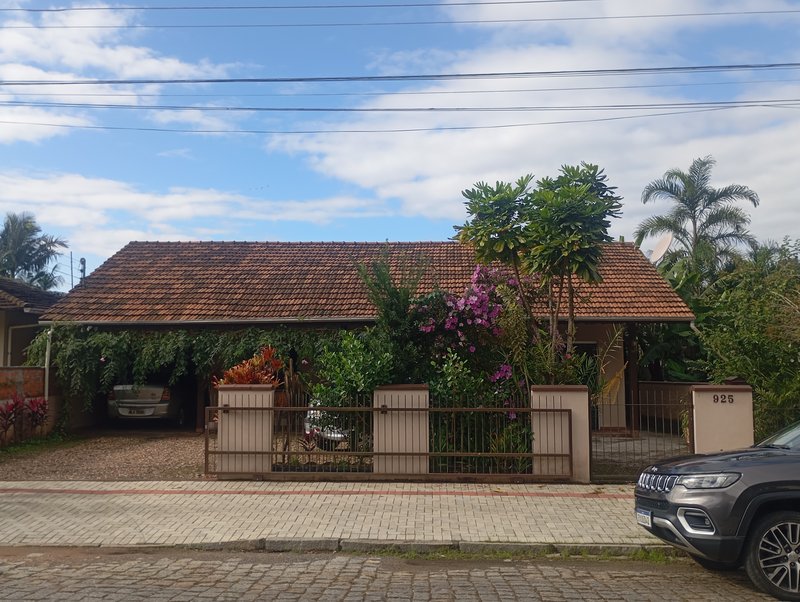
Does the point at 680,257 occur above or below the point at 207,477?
above

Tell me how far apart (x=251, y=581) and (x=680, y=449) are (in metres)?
8.30

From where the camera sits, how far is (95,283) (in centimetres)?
1797

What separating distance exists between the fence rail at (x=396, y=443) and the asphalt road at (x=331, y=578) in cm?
331

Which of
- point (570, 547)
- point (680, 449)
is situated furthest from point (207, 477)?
point (680, 449)

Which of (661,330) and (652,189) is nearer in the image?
(661,330)

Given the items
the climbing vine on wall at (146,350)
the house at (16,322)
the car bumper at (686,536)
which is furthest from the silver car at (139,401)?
the car bumper at (686,536)

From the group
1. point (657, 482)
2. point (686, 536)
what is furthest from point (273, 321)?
point (686, 536)

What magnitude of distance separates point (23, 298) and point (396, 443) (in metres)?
13.2

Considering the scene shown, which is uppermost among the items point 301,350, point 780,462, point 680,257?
point 680,257

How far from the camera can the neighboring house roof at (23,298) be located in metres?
18.0

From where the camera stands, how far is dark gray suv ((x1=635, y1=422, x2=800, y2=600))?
6172 millimetres

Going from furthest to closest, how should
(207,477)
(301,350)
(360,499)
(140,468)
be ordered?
(301,350)
(140,468)
(207,477)
(360,499)

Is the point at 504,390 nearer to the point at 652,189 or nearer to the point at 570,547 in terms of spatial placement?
the point at 570,547

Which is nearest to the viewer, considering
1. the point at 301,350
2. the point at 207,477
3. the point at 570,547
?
the point at 570,547
